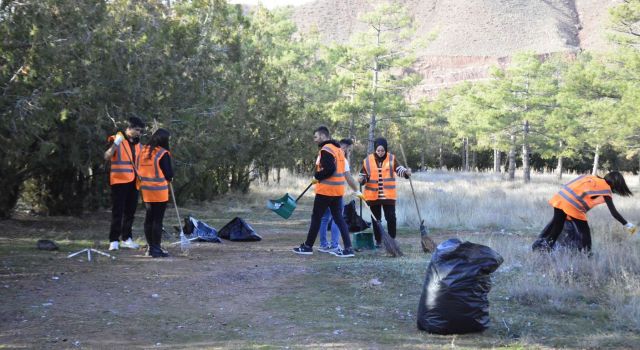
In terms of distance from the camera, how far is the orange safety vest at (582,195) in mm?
8664

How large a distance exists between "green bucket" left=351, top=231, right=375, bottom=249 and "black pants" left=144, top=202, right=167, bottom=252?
3.11 metres

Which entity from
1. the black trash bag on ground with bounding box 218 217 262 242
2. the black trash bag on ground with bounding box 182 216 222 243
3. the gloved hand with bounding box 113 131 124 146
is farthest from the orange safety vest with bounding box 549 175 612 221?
the gloved hand with bounding box 113 131 124 146

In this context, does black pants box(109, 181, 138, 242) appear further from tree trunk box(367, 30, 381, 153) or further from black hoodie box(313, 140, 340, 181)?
tree trunk box(367, 30, 381, 153)

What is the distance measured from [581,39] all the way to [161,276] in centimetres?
11031

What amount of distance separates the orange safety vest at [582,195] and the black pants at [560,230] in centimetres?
10

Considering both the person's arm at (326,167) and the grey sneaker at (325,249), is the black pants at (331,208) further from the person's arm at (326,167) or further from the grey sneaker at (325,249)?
the grey sneaker at (325,249)

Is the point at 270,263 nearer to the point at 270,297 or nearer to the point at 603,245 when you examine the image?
the point at 270,297

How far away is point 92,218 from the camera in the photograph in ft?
50.1

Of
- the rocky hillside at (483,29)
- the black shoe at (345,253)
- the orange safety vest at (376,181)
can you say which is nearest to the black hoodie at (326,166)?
the orange safety vest at (376,181)

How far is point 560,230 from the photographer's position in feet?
30.2

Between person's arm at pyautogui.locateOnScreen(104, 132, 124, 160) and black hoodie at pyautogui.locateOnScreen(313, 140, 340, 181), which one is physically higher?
person's arm at pyautogui.locateOnScreen(104, 132, 124, 160)

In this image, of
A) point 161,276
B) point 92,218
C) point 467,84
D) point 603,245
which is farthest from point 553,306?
point 467,84

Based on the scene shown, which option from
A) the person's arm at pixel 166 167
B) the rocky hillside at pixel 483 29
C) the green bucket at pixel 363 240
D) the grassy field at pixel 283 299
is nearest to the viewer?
the grassy field at pixel 283 299

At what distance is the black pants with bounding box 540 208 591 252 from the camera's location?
895cm
